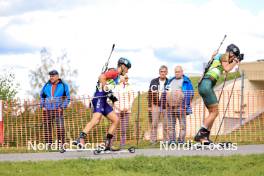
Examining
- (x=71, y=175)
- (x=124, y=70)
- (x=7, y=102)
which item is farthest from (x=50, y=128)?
(x=71, y=175)

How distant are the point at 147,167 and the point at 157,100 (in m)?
5.07

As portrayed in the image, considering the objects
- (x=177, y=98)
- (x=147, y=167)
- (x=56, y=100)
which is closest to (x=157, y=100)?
(x=177, y=98)

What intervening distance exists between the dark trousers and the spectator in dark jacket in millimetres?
2142

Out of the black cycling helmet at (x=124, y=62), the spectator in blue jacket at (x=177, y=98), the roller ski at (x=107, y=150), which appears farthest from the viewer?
the spectator in blue jacket at (x=177, y=98)

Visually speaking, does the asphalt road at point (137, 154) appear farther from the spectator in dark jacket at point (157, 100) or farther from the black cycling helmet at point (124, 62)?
the black cycling helmet at point (124, 62)

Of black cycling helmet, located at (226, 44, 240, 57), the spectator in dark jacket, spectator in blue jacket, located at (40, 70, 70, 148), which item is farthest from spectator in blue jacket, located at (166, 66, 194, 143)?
spectator in blue jacket, located at (40, 70, 70, 148)

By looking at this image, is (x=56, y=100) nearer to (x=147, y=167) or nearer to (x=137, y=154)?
(x=137, y=154)

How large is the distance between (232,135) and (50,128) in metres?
4.91

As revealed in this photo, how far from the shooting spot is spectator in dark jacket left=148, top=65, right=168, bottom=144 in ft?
53.7

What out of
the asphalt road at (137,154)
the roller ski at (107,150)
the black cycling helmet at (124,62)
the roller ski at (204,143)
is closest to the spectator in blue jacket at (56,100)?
the asphalt road at (137,154)

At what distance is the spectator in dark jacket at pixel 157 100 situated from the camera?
53.7 feet

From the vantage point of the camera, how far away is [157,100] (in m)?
16.5

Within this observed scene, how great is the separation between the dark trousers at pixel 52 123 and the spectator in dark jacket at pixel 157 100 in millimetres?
2142

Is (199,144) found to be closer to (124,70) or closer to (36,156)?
(124,70)
